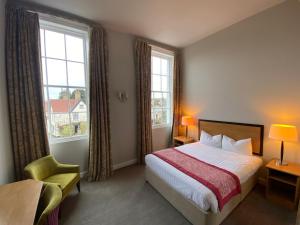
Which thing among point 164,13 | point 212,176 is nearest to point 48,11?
point 164,13

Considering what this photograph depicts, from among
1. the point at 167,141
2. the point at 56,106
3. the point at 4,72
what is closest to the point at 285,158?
the point at 167,141

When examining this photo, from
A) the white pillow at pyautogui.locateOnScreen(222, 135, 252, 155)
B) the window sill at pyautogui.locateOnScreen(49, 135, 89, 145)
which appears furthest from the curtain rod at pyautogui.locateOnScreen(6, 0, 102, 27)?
the white pillow at pyautogui.locateOnScreen(222, 135, 252, 155)

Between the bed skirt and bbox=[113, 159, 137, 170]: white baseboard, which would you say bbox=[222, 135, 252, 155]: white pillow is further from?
bbox=[113, 159, 137, 170]: white baseboard

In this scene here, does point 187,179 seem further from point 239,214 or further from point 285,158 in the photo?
point 285,158

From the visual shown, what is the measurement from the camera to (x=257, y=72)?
2.85 metres

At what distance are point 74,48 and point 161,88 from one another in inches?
92.3

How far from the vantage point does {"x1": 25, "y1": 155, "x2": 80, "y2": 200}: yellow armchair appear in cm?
211

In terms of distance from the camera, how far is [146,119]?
3752 mm

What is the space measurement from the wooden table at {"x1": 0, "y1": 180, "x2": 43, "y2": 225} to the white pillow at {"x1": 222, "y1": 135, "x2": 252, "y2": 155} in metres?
3.06

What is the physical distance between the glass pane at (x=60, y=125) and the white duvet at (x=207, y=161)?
1.66 m

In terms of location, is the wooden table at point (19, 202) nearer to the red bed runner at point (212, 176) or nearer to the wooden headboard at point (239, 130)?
the red bed runner at point (212, 176)

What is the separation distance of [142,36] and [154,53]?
58cm

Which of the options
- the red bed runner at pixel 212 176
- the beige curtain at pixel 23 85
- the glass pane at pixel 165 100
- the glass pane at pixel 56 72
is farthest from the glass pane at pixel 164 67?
the beige curtain at pixel 23 85

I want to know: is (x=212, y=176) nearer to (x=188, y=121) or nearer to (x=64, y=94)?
(x=188, y=121)
